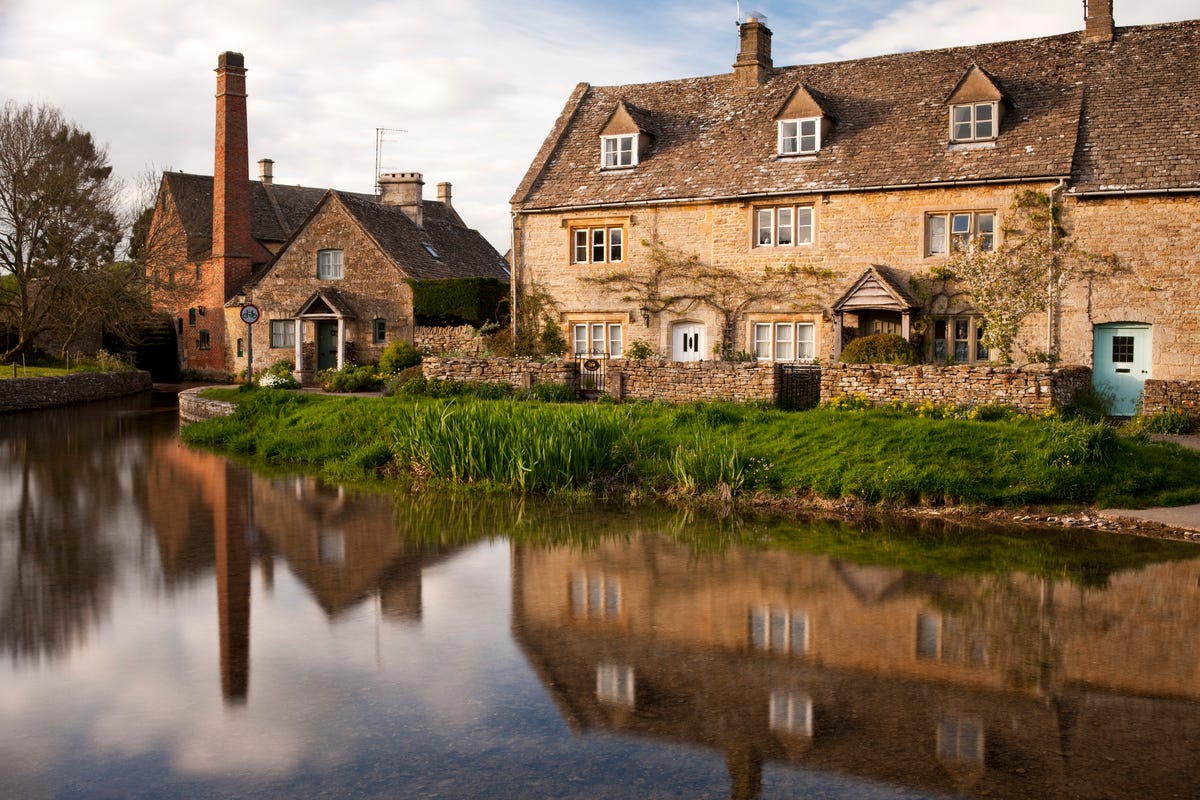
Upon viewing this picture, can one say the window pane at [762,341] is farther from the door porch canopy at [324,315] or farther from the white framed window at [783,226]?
the door porch canopy at [324,315]

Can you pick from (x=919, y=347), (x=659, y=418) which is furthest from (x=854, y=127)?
(x=659, y=418)

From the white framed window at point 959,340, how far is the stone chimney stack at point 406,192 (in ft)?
85.0

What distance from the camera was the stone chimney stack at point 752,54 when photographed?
30.9m

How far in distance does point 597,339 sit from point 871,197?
8723 mm

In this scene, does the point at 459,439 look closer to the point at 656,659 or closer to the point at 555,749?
the point at 656,659

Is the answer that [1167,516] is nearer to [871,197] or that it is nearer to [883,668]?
[883,668]

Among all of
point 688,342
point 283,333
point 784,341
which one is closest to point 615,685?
point 784,341

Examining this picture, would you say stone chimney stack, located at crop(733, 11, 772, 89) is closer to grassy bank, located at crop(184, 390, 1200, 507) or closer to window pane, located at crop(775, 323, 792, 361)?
window pane, located at crop(775, 323, 792, 361)

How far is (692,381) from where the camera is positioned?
72.7 feet

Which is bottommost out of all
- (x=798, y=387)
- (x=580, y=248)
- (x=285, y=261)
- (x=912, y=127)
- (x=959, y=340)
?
(x=798, y=387)

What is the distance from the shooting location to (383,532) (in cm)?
1337

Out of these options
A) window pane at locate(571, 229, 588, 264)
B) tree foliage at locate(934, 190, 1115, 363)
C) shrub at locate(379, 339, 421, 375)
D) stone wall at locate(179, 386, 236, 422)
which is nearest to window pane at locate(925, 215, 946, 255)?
tree foliage at locate(934, 190, 1115, 363)

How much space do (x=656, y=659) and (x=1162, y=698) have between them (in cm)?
357

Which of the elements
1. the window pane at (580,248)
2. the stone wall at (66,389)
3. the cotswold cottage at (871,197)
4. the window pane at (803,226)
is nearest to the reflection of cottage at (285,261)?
the stone wall at (66,389)
